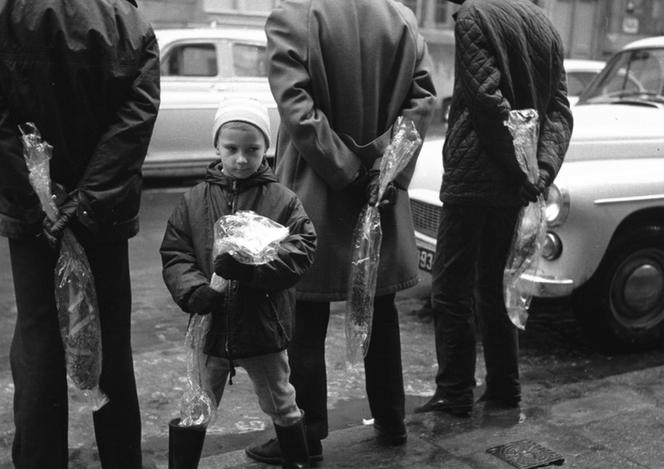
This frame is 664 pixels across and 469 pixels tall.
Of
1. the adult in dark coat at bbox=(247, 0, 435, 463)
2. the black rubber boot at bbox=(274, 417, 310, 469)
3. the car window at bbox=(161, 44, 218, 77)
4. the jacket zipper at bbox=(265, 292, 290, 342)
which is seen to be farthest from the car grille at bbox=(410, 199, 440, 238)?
the car window at bbox=(161, 44, 218, 77)

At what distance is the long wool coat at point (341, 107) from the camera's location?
343 cm

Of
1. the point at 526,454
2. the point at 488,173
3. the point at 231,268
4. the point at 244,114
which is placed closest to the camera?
the point at 231,268

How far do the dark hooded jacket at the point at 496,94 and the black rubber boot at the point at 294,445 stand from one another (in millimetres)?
1283

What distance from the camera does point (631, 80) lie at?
659 cm

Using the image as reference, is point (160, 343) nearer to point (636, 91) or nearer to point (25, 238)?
point (25, 238)

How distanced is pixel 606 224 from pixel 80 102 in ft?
10.3

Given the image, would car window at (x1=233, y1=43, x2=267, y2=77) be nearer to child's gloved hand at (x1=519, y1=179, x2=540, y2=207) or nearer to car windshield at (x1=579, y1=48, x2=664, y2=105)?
car windshield at (x1=579, y1=48, x2=664, y2=105)

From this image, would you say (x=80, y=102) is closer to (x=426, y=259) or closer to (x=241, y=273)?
(x=241, y=273)

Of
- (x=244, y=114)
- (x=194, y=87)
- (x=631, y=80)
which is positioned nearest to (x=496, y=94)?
(x=244, y=114)

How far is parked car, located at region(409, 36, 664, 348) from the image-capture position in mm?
5086

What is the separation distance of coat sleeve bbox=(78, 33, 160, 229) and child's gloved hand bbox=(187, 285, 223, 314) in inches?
15.2

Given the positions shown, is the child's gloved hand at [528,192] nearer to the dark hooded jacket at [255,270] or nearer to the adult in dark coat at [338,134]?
the adult in dark coat at [338,134]

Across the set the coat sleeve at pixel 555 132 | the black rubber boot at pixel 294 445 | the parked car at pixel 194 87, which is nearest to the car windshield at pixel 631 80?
the coat sleeve at pixel 555 132

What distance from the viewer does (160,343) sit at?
5477mm
